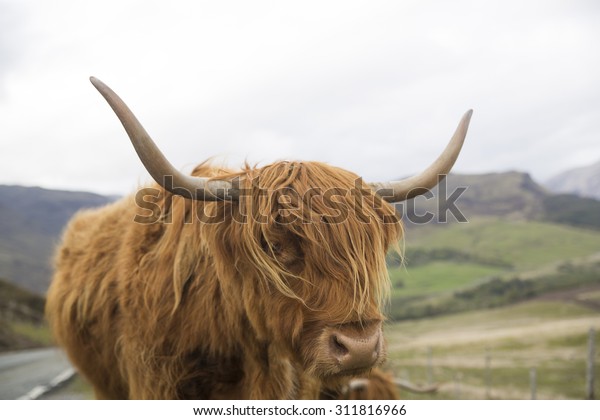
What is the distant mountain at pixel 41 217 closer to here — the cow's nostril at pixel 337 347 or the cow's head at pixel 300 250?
the cow's head at pixel 300 250

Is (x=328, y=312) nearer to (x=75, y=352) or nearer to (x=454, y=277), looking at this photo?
(x=75, y=352)

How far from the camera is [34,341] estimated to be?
19.9 metres

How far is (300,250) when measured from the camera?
2492mm

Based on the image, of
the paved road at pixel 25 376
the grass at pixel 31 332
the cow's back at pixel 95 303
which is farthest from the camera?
the grass at pixel 31 332

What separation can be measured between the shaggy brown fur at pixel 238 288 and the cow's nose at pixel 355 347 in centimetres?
5

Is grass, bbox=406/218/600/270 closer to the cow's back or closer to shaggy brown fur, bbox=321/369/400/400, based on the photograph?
shaggy brown fur, bbox=321/369/400/400

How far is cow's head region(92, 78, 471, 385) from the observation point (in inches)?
91.2

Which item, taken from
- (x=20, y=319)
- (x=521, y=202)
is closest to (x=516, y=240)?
(x=521, y=202)

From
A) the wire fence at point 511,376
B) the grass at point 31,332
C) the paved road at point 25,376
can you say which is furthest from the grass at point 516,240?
the paved road at point 25,376

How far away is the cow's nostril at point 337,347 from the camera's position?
2266mm

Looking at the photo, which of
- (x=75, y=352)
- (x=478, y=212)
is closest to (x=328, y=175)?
(x=75, y=352)

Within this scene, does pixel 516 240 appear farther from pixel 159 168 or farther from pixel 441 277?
pixel 159 168
